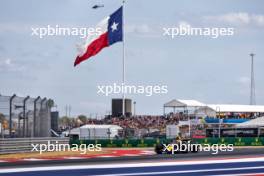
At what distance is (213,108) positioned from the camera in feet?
187

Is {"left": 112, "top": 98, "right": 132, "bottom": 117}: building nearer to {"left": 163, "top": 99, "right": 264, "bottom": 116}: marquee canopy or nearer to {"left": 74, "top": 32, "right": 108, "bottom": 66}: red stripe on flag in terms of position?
{"left": 163, "top": 99, "right": 264, "bottom": 116}: marquee canopy

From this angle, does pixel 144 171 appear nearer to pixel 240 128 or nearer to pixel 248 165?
pixel 248 165

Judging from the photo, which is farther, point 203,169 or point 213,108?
point 213,108

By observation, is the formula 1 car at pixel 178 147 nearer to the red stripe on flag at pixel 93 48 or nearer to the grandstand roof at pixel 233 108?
the red stripe on flag at pixel 93 48

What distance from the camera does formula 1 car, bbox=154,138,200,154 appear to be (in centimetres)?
2436

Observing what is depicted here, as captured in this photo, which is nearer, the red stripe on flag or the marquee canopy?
the red stripe on flag

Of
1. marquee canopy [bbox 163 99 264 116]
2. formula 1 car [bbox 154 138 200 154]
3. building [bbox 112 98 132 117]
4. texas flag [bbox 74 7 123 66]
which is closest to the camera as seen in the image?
formula 1 car [bbox 154 138 200 154]

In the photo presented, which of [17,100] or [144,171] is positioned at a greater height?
[17,100]

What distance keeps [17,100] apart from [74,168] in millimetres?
12463

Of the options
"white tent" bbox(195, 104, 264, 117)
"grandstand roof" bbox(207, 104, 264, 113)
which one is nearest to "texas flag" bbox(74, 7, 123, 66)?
"white tent" bbox(195, 104, 264, 117)

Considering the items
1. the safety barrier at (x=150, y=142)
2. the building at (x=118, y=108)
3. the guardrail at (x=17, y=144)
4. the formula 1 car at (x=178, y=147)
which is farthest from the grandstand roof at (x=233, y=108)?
the guardrail at (x=17, y=144)

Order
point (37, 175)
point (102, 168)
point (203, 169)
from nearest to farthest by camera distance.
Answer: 1. point (37, 175)
2. point (102, 168)
3. point (203, 169)

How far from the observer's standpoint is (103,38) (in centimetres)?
2702

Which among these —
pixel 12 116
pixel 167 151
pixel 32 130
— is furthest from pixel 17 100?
pixel 167 151
